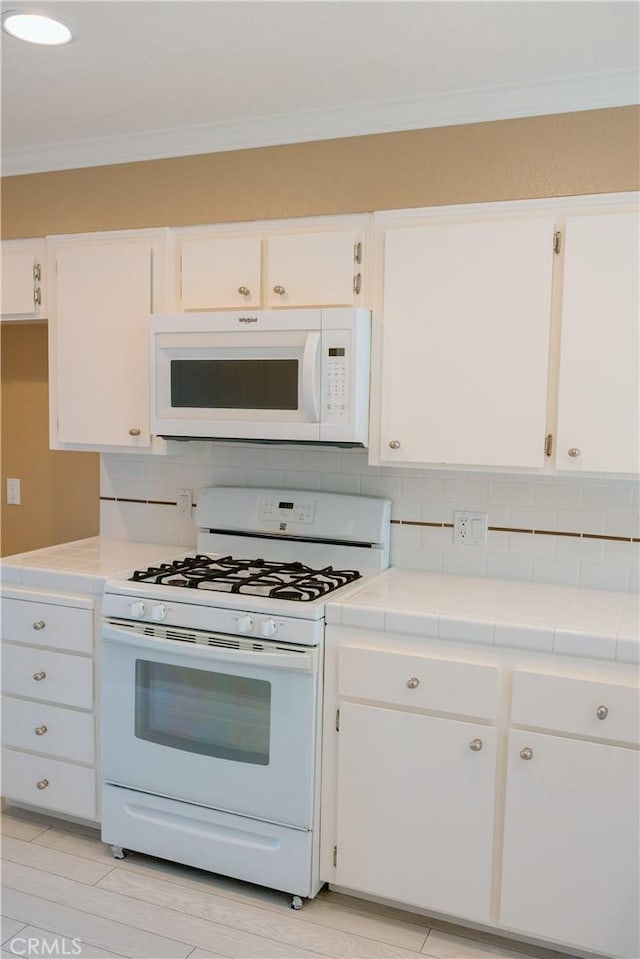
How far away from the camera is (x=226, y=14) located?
6.34 feet

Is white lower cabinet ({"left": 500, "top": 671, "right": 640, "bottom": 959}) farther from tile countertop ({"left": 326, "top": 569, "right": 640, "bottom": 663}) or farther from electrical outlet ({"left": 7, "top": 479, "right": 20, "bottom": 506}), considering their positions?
electrical outlet ({"left": 7, "top": 479, "right": 20, "bottom": 506})

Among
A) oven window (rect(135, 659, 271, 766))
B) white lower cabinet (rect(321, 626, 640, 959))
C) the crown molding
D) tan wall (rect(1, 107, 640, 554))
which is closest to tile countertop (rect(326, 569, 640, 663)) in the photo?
white lower cabinet (rect(321, 626, 640, 959))

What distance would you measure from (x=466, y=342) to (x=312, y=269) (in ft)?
1.90

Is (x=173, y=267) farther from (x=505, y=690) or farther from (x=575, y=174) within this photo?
(x=505, y=690)

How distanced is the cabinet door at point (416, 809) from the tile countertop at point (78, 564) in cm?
97

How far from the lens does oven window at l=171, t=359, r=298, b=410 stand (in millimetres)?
2600

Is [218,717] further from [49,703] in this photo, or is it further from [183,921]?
[49,703]

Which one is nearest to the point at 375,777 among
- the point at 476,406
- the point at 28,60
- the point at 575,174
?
the point at 476,406

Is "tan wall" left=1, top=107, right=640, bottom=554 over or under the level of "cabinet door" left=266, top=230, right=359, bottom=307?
over

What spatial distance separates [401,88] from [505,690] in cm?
175

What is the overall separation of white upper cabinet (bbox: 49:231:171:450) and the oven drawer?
1238mm

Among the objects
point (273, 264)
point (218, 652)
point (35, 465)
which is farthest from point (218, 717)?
point (35, 465)

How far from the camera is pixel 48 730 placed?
2.75 meters

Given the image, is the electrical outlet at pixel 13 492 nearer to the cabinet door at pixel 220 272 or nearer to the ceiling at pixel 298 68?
the cabinet door at pixel 220 272
